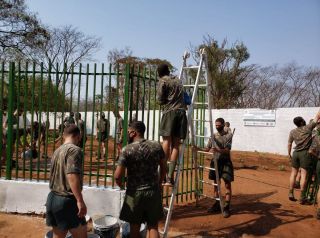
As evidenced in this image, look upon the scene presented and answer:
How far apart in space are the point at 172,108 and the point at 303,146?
170 inches

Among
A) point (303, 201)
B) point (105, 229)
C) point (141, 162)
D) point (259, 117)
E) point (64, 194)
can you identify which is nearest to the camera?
point (64, 194)

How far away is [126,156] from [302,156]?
217 inches

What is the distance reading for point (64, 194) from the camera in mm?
4152

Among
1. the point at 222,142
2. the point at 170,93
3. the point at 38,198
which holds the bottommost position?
the point at 38,198

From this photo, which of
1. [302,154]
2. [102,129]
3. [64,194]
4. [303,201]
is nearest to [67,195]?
[64,194]

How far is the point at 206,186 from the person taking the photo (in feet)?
32.1

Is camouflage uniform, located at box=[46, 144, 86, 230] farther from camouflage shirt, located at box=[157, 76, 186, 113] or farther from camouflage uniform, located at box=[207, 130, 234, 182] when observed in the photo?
camouflage uniform, located at box=[207, 130, 234, 182]

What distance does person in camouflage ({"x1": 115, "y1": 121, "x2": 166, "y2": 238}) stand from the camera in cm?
441

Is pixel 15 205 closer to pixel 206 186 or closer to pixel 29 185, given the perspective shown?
pixel 29 185

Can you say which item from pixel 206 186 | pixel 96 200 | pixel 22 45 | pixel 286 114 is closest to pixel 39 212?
pixel 96 200

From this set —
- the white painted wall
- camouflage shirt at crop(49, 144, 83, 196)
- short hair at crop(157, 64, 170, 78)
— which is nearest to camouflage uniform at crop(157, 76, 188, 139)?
short hair at crop(157, 64, 170, 78)

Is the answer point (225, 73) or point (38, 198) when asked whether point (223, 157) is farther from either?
point (225, 73)

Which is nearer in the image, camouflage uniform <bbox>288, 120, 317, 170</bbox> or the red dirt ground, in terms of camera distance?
the red dirt ground

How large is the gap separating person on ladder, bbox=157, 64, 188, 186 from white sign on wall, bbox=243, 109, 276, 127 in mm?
15675
